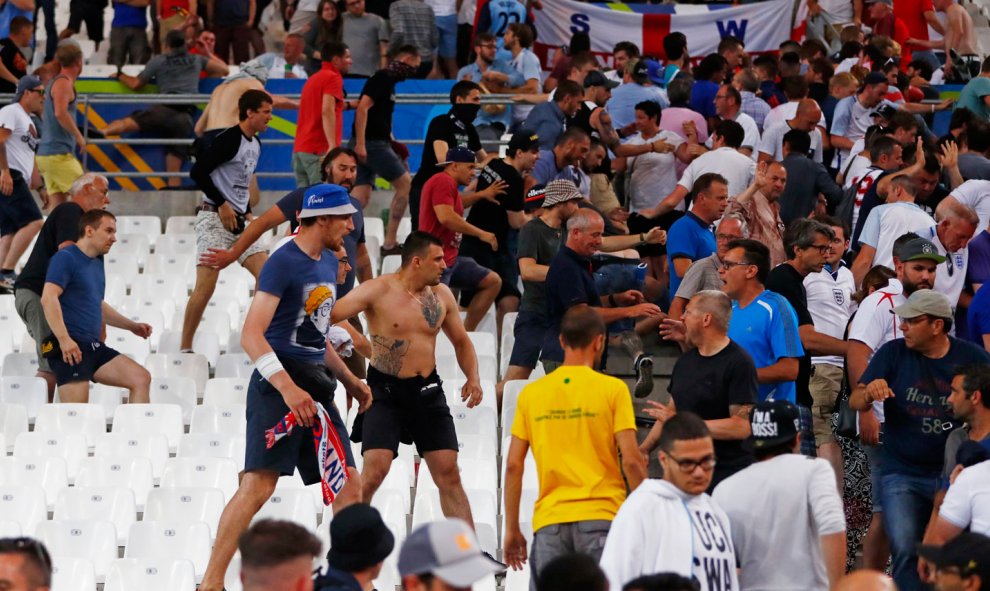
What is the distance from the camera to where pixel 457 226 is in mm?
10648

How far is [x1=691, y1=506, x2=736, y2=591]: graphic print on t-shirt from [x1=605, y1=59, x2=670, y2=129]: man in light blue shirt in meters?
7.91

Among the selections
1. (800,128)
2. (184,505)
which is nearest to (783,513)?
(184,505)

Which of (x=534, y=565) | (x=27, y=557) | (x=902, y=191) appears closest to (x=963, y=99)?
(x=902, y=191)

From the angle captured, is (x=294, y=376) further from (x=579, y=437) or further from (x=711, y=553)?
(x=711, y=553)

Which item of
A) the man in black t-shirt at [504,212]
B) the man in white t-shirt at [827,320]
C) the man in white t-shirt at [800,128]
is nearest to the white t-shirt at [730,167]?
the man in white t-shirt at [800,128]

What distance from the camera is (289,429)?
23.6 feet

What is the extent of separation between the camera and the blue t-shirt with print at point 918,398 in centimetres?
735

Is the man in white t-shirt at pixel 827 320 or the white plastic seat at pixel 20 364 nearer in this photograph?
the man in white t-shirt at pixel 827 320

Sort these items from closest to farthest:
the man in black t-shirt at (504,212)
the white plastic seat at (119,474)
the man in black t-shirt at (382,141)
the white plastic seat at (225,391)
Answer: the white plastic seat at (119,474) → the white plastic seat at (225,391) → the man in black t-shirt at (504,212) → the man in black t-shirt at (382,141)

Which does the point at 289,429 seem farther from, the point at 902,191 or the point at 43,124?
the point at 43,124

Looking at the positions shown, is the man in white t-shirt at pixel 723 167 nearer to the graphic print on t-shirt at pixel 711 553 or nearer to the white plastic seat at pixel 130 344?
the white plastic seat at pixel 130 344

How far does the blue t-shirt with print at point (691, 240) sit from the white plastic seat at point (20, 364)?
4205 mm

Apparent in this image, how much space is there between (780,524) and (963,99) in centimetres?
799

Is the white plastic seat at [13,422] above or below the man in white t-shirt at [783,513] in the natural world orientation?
below
